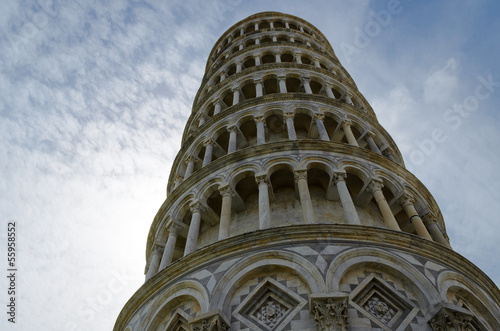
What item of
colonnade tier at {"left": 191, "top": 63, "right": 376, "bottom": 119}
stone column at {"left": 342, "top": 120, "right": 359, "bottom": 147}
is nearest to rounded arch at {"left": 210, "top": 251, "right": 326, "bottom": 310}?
stone column at {"left": 342, "top": 120, "right": 359, "bottom": 147}

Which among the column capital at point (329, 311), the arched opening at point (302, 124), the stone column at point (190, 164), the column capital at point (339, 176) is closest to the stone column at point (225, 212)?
the column capital at point (339, 176)

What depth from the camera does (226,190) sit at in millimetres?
14703

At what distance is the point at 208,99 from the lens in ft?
76.7

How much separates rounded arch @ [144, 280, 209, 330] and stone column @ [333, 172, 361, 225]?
430cm

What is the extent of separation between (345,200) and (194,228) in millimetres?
4414

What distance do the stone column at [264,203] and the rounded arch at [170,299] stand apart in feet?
7.48

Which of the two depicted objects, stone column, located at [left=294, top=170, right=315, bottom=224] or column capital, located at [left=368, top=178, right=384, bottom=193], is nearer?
stone column, located at [left=294, top=170, right=315, bottom=224]

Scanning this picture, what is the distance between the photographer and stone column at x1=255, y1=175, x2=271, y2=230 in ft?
41.4

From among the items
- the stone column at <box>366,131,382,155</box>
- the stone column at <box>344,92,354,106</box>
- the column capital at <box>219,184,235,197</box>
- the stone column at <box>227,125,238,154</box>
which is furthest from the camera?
the stone column at <box>344,92,354,106</box>

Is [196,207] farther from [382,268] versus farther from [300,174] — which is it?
[382,268]

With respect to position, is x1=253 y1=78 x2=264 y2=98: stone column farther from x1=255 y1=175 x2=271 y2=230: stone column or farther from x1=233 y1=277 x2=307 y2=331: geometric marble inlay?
x1=233 y1=277 x2=307 y2=331: geometric marble inlay

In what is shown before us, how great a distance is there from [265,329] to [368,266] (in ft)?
9.29

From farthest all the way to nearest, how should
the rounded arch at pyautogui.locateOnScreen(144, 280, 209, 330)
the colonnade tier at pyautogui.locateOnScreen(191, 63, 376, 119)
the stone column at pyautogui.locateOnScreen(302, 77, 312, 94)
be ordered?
1. the colonnade tier at pyautogui.locateOnScreen(191, 63, 376, 119)
2. the stone column at pyautogui.locateOnScreen(302, 77, 312, 94)
3. the rounded arch at pyautogui.locateOnScreen(144, 280, 209, 330)

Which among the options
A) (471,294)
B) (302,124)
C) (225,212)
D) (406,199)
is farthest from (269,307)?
(302,124)
